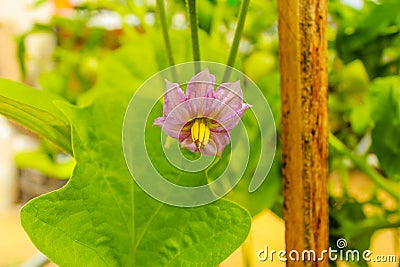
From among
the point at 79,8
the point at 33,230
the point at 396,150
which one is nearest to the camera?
the point at 33,230

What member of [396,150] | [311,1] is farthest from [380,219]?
[311,1]

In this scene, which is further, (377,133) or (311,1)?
(377,133)

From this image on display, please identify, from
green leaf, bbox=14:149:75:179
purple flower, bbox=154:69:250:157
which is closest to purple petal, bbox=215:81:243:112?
purple flower, bbox=154:69:250:157

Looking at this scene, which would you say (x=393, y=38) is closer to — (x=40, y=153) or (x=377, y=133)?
(x=377, y=133)

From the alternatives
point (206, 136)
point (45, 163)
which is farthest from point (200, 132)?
point (45, 163)

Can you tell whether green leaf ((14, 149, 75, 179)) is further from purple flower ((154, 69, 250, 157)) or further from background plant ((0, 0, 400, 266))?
purple flower ((154, 69, 250, 157))

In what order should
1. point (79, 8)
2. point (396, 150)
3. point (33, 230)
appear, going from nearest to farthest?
point (33, 230) → point (396, 150) → point (79, 8)

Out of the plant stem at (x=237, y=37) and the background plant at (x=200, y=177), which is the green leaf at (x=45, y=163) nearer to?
the background plant at (x=200, y=177)
